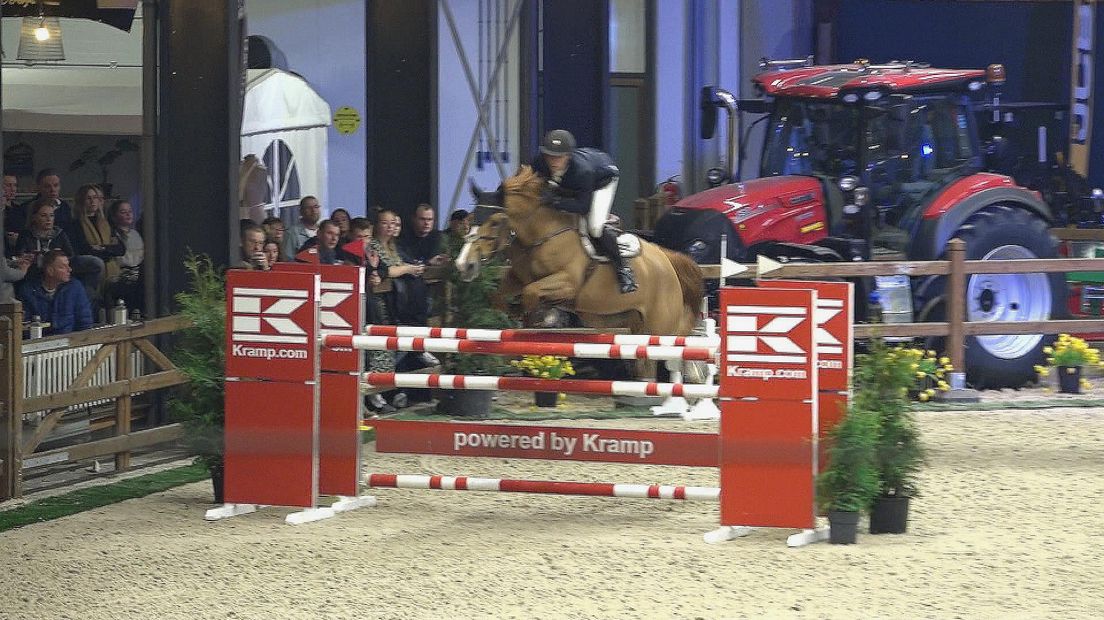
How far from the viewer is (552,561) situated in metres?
8.28

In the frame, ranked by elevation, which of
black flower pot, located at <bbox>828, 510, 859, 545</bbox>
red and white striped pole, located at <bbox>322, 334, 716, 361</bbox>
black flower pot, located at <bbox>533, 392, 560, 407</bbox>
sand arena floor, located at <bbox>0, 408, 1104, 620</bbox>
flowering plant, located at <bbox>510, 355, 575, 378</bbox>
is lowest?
sand arena floor, located at <bbox>0, 408, 1104, 620</bbox>

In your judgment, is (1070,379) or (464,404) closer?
(464,404)

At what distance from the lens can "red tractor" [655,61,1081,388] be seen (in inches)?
590

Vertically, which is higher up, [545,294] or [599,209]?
[599,209]

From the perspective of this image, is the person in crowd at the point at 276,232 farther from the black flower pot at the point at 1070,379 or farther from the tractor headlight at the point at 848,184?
the black flower pot at the point at 1070,379

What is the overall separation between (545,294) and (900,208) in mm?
4524

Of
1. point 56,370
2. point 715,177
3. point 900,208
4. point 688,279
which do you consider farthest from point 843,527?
point 715,177

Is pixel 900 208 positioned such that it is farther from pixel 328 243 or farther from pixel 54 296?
pixel 54 296

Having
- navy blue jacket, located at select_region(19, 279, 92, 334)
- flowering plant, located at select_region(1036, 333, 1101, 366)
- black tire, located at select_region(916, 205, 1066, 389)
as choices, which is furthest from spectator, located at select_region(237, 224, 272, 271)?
flowering plant, located at select_region(1036, 333, 1101, 366)

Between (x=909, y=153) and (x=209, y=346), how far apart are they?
743cm

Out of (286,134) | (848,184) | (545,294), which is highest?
(286,134)

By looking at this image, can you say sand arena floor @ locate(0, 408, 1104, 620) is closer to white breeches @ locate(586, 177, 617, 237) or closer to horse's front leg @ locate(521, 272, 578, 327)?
horse's front leg @ locate(521, 272, 578, 327)

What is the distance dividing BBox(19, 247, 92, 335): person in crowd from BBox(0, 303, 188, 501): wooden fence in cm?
47

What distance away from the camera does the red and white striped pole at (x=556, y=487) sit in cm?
902
